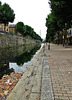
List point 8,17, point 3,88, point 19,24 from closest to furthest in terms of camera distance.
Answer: point 3,88
point 8,17
point 19,24

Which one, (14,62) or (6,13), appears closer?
(14,62)

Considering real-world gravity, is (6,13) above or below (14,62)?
above

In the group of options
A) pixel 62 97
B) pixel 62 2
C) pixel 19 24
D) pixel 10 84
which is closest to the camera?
pixel 62 97

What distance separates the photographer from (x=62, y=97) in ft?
8.00

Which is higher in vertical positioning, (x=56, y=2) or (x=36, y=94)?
(x=56, y=2)

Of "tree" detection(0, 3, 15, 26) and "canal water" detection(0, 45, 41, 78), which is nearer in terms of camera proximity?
"canal water" detection(0, 45, 41, 78)

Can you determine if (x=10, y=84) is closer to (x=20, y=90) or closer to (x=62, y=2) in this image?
(x=20, y=90)

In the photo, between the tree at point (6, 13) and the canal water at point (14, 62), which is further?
the tree at point (6, 13)

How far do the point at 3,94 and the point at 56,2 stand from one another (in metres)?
14.0

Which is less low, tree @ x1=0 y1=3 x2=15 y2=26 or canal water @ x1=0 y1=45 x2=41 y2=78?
tree @ x1=0 y1=3 x2=15 y2=26

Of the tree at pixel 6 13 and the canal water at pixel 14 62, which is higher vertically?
the tree at pixel 6 13

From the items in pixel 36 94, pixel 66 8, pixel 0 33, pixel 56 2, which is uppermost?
pixel 56 2

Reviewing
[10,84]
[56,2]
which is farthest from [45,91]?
[56,2]

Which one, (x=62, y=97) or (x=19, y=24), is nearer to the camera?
(x=62, y=97)
